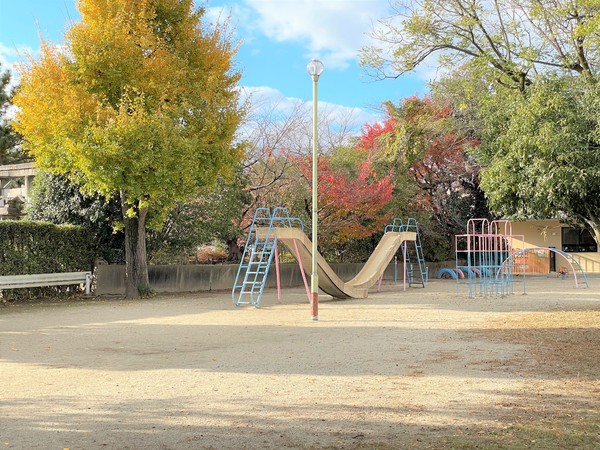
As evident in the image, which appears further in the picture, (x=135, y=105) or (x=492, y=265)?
(x=492, y=265)

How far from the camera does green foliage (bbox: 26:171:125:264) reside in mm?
19984

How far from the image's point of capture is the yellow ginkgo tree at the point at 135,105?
1664 cm

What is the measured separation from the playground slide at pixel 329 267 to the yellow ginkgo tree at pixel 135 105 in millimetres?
3158

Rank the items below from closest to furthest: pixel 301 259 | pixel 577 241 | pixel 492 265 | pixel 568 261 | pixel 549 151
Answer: pixel 549 151
pixel 301 259
pixel 492 265
pixel 568 261
pixel 577 241

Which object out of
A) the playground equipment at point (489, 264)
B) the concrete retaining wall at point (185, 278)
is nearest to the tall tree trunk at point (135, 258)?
the concrete retaining wall at point (185, 278)

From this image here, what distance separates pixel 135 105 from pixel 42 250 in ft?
16.8

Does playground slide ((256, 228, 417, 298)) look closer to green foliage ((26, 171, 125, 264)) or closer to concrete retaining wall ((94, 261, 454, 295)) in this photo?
concrete retaining wall ((94, 261, 454, 295))

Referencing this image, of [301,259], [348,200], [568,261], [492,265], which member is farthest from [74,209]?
[568,261]

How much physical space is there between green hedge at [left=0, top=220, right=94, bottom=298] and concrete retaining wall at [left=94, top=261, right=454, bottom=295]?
678 millimetres

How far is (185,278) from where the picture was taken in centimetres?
2227

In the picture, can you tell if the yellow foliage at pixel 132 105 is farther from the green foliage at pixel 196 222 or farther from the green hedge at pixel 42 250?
the green foliage at pixel 196 222

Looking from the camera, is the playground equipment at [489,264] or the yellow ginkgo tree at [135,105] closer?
the yellow ginkgo tree at [135,105]

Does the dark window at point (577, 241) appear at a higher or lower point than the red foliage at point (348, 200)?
lower

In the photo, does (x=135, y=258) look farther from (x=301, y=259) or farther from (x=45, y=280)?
(x=301, y=259)
